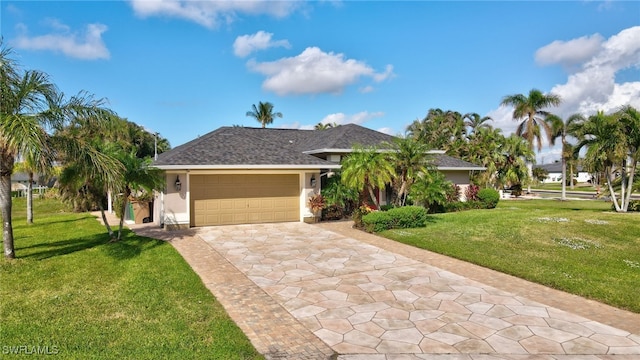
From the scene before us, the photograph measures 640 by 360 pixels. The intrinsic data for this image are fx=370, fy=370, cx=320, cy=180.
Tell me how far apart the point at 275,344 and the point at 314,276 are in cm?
336

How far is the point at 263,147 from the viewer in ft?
59.3

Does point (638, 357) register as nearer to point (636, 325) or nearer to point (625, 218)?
point (636, 325)

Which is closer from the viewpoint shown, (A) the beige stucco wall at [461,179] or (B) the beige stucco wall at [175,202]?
(B) the beige stucco wall at [175,202]

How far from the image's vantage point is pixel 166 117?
25.5m

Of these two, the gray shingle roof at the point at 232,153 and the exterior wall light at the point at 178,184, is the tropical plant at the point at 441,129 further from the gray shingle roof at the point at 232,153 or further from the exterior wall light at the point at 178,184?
the exterior wall light at the point at 178,184

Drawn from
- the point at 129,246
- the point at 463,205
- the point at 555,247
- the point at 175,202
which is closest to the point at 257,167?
the point at 175,202

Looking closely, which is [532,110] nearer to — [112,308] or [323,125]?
[323,125]

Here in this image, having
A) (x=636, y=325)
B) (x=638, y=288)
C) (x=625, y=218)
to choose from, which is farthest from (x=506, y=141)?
(x=636, y=325)

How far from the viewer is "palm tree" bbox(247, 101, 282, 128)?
49.5 meters

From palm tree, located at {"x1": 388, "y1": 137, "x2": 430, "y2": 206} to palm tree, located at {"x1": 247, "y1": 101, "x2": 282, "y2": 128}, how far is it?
118ft

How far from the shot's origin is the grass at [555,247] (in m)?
7.73

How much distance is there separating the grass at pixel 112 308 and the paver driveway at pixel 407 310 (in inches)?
53.7

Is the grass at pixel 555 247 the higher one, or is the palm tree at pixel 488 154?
the palm tree at pixel 488 154

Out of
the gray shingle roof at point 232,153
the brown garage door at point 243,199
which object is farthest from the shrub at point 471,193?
the brown garage door at point 243,199
